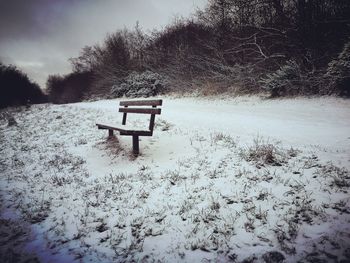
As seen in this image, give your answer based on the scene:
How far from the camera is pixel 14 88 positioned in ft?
145

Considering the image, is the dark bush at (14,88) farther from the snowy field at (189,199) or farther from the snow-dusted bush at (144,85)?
the snowy field at (189,199)

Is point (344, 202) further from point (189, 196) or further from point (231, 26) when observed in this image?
point (231, 26)

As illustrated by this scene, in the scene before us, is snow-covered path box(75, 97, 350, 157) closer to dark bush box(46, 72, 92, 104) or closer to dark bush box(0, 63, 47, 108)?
dark bush box(46, 72, 92, 104)

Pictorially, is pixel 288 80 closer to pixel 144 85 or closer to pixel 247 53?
pixel 247 53

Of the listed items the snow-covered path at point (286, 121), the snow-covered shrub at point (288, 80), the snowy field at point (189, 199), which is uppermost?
the snow-covered shrub at point (288, 80)

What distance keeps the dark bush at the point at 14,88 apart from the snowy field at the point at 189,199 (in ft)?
124

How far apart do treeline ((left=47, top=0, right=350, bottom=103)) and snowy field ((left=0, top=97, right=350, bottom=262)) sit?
14.0 feet

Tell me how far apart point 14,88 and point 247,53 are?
43819 mm

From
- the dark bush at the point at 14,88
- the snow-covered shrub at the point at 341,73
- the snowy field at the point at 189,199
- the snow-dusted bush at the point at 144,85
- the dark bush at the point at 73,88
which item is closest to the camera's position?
the snowy field at the point at 189,199


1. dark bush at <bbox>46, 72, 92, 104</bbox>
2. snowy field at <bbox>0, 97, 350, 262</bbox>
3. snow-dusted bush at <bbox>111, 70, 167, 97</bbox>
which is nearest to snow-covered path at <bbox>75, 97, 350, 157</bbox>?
snowy field at <bbox>0, 97, 350, 262</bbox>

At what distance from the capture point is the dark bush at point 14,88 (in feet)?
131

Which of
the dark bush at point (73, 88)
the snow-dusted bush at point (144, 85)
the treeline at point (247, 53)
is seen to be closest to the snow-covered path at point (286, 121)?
the treeline at point (247, 53)

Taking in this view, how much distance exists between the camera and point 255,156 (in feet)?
16.1

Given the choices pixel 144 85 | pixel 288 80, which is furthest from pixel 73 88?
pixel 288 80
